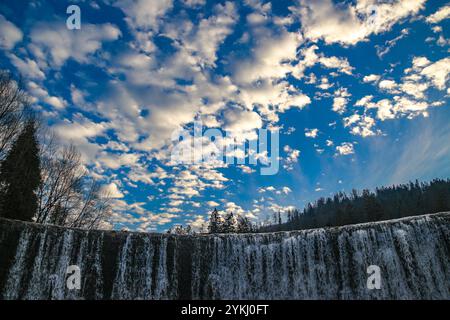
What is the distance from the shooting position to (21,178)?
109 feet

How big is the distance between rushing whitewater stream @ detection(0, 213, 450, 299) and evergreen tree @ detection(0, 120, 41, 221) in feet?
20.0

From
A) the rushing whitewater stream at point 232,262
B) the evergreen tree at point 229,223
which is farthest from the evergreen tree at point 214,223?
the rushing whitewater stream at point 232,262

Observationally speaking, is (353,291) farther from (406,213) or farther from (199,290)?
(406,213)

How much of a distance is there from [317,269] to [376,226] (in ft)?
21.7

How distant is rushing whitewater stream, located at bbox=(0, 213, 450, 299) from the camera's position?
26562mm

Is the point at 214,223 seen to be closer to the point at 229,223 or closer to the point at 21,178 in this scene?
the point at 229,223

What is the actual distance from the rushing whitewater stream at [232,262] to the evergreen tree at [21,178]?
6093 mm

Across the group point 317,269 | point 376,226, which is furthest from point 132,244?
point 376,226

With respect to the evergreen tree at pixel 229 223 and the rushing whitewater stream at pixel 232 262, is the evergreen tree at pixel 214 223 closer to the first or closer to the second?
the evergreen tree at pixel 229 223

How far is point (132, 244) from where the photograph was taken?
3203cm

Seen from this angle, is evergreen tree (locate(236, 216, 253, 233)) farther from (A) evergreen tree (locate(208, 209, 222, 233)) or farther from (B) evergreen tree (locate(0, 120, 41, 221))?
(B) evergreen tree (locate(0, 120, 41, 221))

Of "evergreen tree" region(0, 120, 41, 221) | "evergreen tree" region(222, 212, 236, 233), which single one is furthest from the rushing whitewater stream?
"evergreen tree" region(222, 212, 236, 233)
